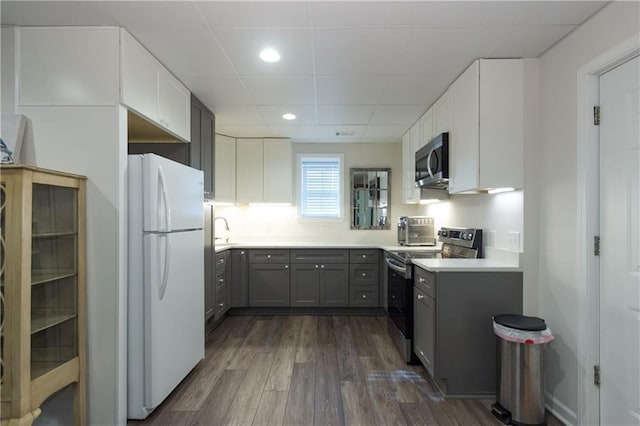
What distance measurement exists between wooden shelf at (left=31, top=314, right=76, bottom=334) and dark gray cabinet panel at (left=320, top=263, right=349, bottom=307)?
290cm

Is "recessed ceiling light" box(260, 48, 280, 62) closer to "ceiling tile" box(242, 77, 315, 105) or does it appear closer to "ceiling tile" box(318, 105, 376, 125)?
"ceiling tile" box(242, 77, 315, 105)

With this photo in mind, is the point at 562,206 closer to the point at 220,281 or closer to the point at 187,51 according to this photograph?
the point at 187,51

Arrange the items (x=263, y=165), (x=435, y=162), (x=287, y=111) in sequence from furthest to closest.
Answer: (x=263, y=165), (x=287, y=111), (x=435, y=162)

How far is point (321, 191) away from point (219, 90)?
2436mm

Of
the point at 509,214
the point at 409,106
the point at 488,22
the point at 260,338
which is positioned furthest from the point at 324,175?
the point at 488,22

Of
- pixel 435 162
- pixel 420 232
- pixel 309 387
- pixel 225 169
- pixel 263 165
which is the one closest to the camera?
pixel 309 387

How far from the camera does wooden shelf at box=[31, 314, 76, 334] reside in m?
1.77

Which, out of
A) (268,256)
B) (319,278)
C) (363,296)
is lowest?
(363,296)

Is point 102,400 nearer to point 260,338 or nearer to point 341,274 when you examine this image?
point 260,338

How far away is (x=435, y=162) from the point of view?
309 centimetres

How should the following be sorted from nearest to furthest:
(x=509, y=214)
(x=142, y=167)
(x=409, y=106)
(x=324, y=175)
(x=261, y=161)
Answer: (x=142, y=167)
(x=509, y=214)
(x=409, y=106)
(x=261, y=161)
(x=324, y=175)

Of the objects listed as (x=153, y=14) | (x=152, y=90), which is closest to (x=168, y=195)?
(x=152, y=90)

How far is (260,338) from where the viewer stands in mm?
3613

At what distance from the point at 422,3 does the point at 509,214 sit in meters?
1.63
